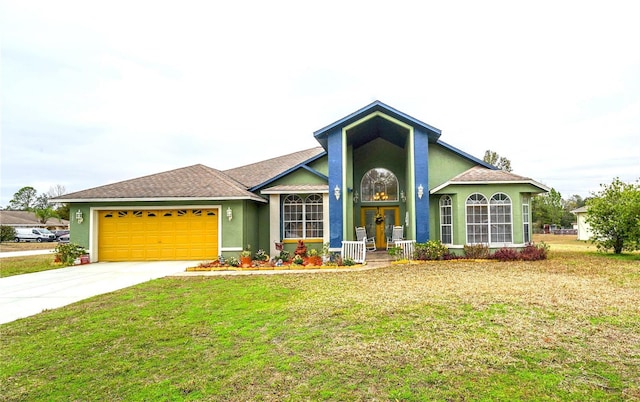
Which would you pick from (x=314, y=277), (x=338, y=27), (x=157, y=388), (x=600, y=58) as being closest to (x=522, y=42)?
(x=600, y=58)

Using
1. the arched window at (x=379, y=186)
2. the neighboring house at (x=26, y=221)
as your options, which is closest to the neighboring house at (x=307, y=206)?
the arched window at (x=379, y=186)

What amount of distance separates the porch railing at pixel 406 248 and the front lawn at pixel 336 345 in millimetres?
5381

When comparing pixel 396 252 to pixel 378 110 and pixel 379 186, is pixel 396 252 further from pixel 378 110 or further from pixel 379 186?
pixel 378 110

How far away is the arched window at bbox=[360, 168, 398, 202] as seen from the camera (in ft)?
56.6

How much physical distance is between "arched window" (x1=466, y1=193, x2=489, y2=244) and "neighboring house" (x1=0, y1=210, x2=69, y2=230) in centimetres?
5268

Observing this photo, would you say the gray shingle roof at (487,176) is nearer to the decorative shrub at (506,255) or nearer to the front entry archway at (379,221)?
the decorative shrub at (506,255)

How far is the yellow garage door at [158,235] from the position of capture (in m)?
14.4

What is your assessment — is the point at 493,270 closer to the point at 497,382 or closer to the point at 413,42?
the point at 497,382

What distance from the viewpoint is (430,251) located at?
1320cm

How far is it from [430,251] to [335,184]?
14.6 ft

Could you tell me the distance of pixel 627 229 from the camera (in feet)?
47.0

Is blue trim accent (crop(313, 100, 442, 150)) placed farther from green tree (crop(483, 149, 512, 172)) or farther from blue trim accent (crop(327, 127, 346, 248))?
green tree (crop(483, 149, 512, 172))

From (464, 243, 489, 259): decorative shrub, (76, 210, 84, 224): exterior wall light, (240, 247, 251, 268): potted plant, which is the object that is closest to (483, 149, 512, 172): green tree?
(464, 243, 489, 259): decorative shrub

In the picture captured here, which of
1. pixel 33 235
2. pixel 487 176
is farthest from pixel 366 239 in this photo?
pixel 33 235
